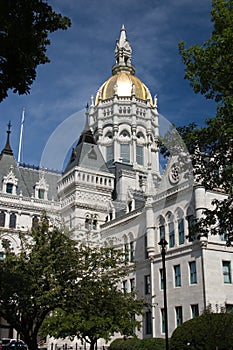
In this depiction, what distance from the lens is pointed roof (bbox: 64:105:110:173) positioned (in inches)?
2625

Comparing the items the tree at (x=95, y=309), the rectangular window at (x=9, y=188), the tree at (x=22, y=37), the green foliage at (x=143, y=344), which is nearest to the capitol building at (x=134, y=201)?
the rectangular window at (x=9, y=188)

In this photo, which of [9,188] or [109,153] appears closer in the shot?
[9,188]

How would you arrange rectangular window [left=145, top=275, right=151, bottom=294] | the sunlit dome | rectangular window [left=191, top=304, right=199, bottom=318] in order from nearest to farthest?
rectangular window [left=191, top=304, right=199, bottom=318], rectangular window [left=145, top=275, right=151, bottom=294], the sunlit dome

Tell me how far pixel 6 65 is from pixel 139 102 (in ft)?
248

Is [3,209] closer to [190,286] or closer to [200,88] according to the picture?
[190,286]

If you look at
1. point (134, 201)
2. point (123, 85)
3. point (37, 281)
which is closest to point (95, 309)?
point (37, 281)

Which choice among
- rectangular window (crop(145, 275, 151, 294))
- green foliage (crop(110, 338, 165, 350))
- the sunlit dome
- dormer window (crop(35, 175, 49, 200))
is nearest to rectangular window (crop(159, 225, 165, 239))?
rectangular window (crop(145, 275, 151, 294))

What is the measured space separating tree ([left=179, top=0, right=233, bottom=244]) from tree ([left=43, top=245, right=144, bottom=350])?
8.90 metres

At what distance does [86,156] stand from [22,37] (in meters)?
53.5

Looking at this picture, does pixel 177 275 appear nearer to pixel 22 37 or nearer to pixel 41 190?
pixel 41 190

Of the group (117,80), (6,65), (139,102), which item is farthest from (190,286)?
(117,80)

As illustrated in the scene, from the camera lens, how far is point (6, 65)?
15.5 meters

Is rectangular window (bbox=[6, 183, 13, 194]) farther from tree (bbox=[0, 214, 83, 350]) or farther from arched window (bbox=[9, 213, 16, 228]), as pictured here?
tree (bbox=[0, 214, 83, 350])

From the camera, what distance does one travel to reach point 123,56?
104750mm
